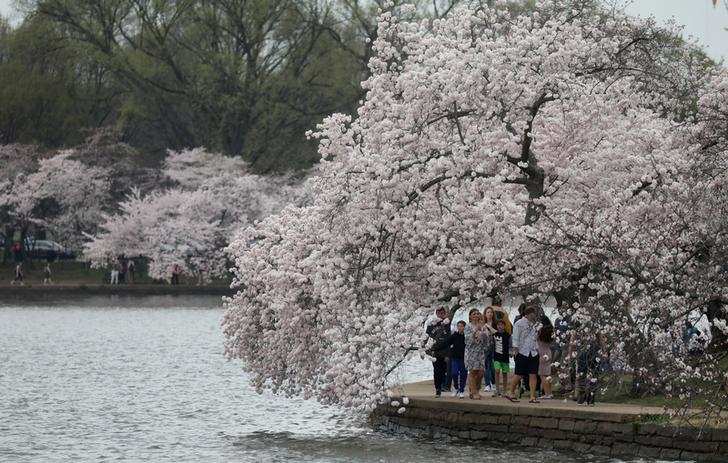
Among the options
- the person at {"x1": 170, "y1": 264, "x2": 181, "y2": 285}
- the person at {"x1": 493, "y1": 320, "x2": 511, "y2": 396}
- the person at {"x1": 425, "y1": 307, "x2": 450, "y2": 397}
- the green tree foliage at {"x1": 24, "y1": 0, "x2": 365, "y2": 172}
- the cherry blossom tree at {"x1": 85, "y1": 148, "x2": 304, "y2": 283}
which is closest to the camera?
the person at {"x1": 493, "y1": 320, "x2": 511, "y2": 396}

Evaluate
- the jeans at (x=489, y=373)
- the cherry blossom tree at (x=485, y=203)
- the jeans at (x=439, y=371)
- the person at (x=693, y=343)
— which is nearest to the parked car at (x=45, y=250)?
the cherry blossom tree at (x=485, y=203)

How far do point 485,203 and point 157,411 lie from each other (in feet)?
28.0

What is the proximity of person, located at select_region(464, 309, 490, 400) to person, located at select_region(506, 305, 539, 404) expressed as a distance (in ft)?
1.89

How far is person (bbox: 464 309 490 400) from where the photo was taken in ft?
77.2

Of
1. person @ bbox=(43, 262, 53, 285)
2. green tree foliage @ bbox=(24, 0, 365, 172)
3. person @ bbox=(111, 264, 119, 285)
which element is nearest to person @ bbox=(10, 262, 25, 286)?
person @ bbox=(43, 262, 53, 285)

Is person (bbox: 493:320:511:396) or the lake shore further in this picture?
the lake shore

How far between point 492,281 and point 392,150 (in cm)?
253

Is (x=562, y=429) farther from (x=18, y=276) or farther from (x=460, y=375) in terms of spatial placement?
(x=18, y=276)

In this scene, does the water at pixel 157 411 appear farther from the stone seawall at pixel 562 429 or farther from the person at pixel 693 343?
the person at pixel 693 343

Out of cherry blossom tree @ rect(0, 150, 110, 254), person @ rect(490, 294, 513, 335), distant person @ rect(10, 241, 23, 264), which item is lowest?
person @ rect(490, 294, 513, 335)

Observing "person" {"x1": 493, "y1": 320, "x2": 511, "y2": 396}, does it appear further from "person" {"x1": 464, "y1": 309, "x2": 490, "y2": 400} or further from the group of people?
"person" {"x1": 464, "y1": 309, "x2": 490, "y2": 400}

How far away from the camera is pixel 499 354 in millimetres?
23859

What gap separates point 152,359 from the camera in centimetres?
4003

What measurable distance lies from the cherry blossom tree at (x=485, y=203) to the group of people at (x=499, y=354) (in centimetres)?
48
